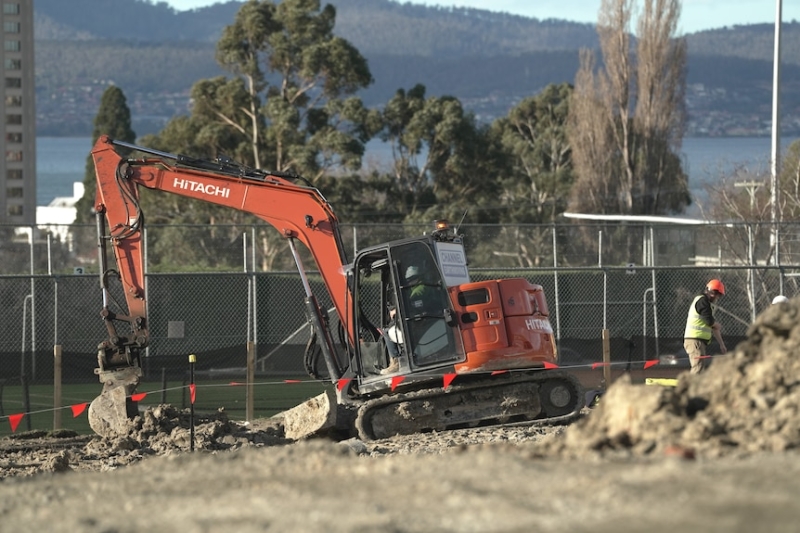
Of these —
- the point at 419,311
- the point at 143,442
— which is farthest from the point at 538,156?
the point at 143,442

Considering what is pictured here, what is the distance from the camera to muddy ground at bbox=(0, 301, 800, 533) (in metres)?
6.17

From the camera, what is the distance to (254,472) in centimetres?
788

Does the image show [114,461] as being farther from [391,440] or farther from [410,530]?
[410,530]

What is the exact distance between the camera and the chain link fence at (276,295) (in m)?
20.5

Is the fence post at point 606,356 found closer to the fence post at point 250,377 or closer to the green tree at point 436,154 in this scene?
the fence post at point 250,377

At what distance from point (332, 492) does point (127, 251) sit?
8.36 m

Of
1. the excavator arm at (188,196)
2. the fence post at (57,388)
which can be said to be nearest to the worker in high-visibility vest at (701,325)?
the excavator arm at (188,196)

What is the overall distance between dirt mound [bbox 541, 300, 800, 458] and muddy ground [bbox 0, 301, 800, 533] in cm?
1

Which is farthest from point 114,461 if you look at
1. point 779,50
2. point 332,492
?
point 779,50

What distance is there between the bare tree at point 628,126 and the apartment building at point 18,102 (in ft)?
73.0

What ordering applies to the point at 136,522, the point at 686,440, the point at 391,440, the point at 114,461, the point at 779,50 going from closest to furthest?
1. the point at 136,522
2. the point at 686,440
3. the point at 114,461
4. the point at 391,440
5. the point at 779,50

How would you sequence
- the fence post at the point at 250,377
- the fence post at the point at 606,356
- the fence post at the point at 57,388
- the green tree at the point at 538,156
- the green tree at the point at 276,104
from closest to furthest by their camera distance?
1. the fence post at the point at 57,388
2. the fence post at the point at 250,377
3. the fence post at the point at 606,356
4. the green tree at the point at 276,104
5. the green tree at the point at 538,156

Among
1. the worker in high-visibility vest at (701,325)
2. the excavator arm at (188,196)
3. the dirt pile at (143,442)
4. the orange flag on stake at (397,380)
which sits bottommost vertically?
the dirt pile at (143,442)

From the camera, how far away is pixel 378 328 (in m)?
15.1
